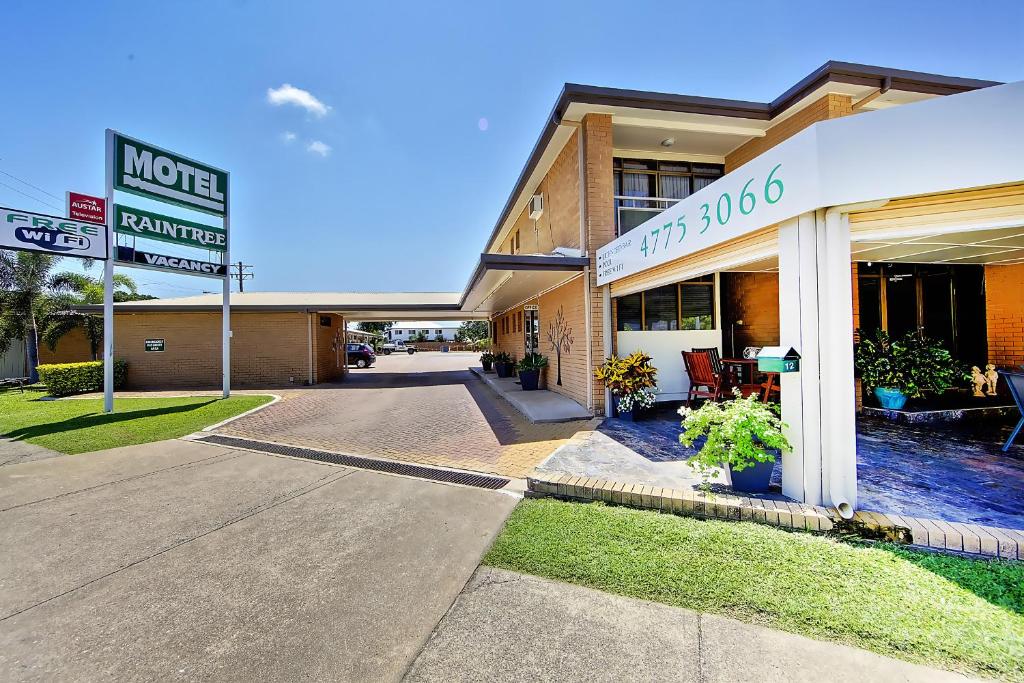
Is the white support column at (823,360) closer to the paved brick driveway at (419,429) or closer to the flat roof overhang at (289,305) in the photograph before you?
the paved brick driveway at (419,429)

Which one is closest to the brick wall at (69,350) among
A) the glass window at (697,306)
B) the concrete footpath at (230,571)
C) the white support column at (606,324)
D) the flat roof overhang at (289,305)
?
the flat roof overhang at (289,305)

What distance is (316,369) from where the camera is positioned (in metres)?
17.1

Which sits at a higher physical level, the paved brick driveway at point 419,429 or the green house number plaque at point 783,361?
the green house number plaque at point 783,361

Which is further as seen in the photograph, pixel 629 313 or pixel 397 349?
pixel 397 349

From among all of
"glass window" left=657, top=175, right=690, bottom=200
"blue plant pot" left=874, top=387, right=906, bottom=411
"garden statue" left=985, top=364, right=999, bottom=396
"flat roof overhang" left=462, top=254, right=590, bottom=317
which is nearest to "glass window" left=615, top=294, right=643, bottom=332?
"flat roof overhang" left=462, top=254, right=590, bottom=317

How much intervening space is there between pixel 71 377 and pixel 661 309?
18.1 m

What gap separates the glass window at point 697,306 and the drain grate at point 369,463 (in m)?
6.32

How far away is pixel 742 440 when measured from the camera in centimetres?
391

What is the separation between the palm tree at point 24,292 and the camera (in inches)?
639

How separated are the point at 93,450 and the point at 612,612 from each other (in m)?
8.45

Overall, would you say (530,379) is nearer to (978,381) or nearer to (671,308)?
(671,308)

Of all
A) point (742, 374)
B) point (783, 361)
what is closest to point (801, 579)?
point (783, 361)

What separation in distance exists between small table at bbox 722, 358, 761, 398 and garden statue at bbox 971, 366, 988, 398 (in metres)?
3.52

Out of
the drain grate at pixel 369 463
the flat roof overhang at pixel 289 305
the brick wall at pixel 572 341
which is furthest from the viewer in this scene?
the flat roof overhang at pixel 289 305
